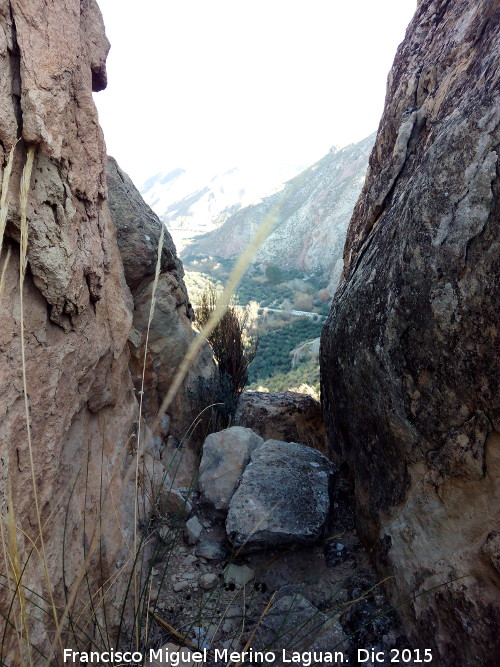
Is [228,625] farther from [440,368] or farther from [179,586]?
[440,368]

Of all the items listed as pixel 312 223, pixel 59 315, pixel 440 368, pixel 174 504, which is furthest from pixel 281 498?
pixel 312 223

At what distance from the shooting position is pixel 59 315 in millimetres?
1846

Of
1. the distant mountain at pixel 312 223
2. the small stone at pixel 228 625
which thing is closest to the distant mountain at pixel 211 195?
the distant mountain at pixel 312 223

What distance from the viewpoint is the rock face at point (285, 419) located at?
4.04m

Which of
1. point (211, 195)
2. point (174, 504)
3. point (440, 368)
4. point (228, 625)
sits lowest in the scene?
point (228, 625)

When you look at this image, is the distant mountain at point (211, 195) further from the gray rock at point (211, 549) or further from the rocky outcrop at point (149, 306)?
the gray rock at point (211, 549)

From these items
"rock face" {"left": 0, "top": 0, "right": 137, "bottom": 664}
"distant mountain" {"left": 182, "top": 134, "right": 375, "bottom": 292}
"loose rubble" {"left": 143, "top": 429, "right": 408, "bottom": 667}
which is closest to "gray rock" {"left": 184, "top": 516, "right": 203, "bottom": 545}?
"loose rubble" {"left": 143, "top": 429, "right": 408, "bottom": 667}

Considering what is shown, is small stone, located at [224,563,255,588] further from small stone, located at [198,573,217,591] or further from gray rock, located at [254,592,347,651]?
gray rock, located at [254,592,347,651]

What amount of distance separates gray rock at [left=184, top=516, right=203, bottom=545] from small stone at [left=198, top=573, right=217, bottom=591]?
240 mm

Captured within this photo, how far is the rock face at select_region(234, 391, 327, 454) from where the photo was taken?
13.3 ft

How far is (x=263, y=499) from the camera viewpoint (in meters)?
2.54

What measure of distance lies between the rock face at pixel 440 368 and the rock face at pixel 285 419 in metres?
1.42

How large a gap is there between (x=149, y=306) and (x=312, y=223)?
43.5 metres

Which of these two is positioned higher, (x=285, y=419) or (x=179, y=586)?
(x=179, y=586)
